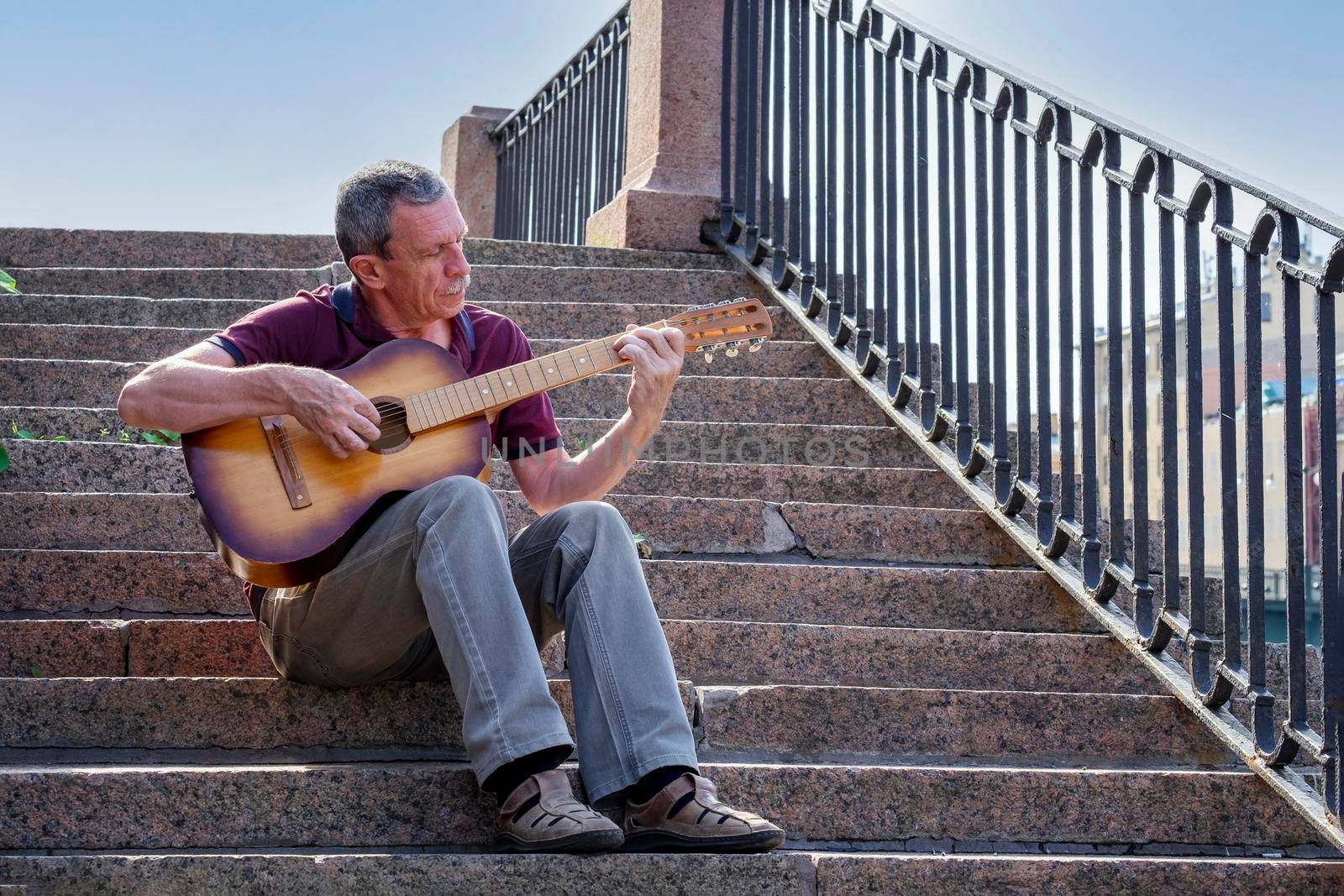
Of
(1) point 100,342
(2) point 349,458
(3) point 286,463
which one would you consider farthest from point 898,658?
(1) point 100,342

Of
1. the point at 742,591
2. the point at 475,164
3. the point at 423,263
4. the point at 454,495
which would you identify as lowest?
the point at 742,591

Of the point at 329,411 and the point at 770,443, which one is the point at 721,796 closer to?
the point at 329,411

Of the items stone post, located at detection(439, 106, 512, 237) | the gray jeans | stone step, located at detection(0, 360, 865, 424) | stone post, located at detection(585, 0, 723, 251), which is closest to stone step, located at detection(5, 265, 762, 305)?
stone post, located at detection(585, 0, 723, 251)

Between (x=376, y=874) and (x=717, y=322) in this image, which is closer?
(x=376, y=874)

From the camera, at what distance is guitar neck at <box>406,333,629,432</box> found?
2785mm

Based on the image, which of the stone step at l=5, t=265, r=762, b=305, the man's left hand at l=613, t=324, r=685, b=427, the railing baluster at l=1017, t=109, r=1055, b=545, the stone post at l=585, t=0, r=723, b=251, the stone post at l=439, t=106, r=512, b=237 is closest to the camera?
the man's left hand at l=613, t=324, r=685, b=427

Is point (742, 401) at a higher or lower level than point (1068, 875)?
higher

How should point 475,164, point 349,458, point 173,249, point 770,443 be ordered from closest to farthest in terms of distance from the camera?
point 349,458 < point 770,443 < point 173,249 < point 475,164

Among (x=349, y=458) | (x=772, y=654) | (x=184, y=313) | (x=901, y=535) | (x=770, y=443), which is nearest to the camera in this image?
(x=349, y=458)

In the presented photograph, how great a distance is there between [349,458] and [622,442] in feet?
1.77

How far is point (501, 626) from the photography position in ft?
7.84

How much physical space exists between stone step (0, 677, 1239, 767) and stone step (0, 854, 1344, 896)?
34 centimetres

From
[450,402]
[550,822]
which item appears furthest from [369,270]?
[550,822]

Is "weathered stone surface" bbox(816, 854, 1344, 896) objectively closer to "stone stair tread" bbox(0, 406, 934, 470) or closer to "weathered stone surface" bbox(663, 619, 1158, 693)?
"weathered stone surface" bbox(663, 619, 1158, 693)
